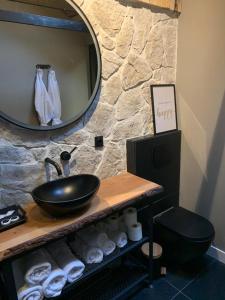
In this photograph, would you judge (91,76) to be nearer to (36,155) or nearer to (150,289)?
(36,155)

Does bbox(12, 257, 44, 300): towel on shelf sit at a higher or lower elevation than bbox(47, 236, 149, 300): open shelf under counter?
higher

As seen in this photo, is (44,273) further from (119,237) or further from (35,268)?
(119,237)

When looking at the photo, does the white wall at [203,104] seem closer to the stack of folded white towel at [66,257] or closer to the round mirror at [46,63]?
the stack of folded white towel at [66,257]

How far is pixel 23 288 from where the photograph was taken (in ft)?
3.86

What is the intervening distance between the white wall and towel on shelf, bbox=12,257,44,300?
152 centimetres

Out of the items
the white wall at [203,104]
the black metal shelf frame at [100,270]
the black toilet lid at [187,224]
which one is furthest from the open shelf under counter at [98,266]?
the white wall at [203,104]

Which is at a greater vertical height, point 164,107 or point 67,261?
point 164,107

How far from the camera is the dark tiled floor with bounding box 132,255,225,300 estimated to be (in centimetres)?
168

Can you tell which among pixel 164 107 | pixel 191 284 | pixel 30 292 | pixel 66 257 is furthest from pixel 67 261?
pixel 164 107

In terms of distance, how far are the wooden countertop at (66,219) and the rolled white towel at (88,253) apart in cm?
32

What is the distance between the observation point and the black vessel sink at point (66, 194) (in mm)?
1134

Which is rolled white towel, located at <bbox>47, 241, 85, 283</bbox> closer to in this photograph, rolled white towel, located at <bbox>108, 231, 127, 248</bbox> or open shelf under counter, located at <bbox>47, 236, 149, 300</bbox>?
open shelf under counter, located at <bbox>47, 236, 149, 300</bbox>

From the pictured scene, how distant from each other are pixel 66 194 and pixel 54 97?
2.00ft

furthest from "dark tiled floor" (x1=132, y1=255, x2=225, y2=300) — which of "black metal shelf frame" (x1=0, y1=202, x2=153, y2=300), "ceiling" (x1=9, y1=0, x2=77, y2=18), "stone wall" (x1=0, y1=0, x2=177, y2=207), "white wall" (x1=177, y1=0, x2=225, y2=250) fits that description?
"ceiling" (x1=9, y1=0, x2=77, y2=18)
